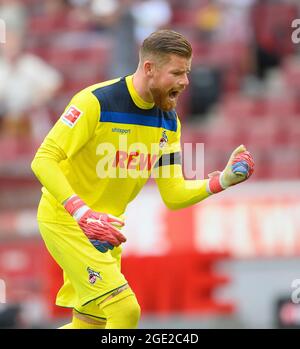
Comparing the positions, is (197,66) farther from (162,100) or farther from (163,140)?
(162,100)

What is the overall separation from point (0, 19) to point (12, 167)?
7.24 feet

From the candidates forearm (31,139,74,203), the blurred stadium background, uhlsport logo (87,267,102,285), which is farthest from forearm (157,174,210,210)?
the blurred stadium background

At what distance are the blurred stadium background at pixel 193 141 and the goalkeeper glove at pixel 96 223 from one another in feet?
13.8

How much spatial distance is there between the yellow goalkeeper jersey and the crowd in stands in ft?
22.9

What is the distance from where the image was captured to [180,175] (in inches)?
303

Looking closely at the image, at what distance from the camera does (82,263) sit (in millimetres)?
7258

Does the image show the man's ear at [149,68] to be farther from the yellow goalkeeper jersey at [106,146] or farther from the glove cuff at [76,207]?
the glove cuff at [76,207]

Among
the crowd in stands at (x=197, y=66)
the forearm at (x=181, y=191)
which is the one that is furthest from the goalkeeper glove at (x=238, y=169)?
the crowd in stands at (x=197, y=66)

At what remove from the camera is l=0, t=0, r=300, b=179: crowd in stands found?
1505cm

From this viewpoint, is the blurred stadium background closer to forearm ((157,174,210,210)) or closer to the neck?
forearm ((157,174,210,210))

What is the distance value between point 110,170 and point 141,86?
1.87ft

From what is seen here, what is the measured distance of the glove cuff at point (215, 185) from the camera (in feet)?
24.0

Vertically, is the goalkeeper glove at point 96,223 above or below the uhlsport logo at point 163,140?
below
